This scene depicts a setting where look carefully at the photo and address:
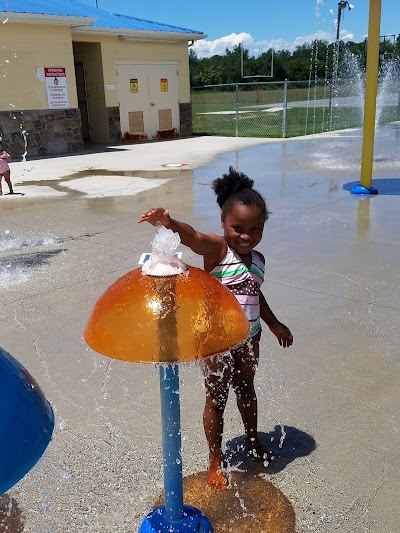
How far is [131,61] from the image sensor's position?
1791 centimetres

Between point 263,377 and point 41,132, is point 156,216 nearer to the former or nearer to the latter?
point 263,377

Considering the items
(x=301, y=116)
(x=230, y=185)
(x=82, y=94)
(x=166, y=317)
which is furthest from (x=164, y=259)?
(x=301, y=116)

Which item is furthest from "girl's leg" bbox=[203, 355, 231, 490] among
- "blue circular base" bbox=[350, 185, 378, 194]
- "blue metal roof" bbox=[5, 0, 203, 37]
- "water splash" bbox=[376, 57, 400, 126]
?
"water splash" bbox=[376, 57, 400, 126]

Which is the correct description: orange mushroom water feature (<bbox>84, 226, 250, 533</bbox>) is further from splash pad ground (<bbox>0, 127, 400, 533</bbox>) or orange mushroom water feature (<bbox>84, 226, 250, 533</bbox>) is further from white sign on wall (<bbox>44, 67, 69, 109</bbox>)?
white sign on wall (<bbox>44, 67, 69, 109</bbox>)

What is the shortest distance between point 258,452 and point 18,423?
158 centimetres

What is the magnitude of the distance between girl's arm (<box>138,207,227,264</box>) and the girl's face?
2.0 inches

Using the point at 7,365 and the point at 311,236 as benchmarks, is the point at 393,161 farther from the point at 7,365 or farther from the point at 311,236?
the point at 7,365

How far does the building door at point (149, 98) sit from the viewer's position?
1803 cm

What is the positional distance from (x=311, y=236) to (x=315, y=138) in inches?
479

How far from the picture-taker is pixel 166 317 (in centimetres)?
151

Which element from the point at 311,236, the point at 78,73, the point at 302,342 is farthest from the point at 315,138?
the point at 302,342

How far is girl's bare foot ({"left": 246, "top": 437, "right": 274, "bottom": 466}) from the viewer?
8.22 feet

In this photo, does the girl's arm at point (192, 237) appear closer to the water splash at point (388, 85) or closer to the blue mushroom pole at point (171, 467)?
the blue mushroom pole at point (171, 467)

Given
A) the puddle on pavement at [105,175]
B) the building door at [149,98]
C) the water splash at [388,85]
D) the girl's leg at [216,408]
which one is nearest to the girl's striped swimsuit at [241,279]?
the girl's leg at [216,408]
